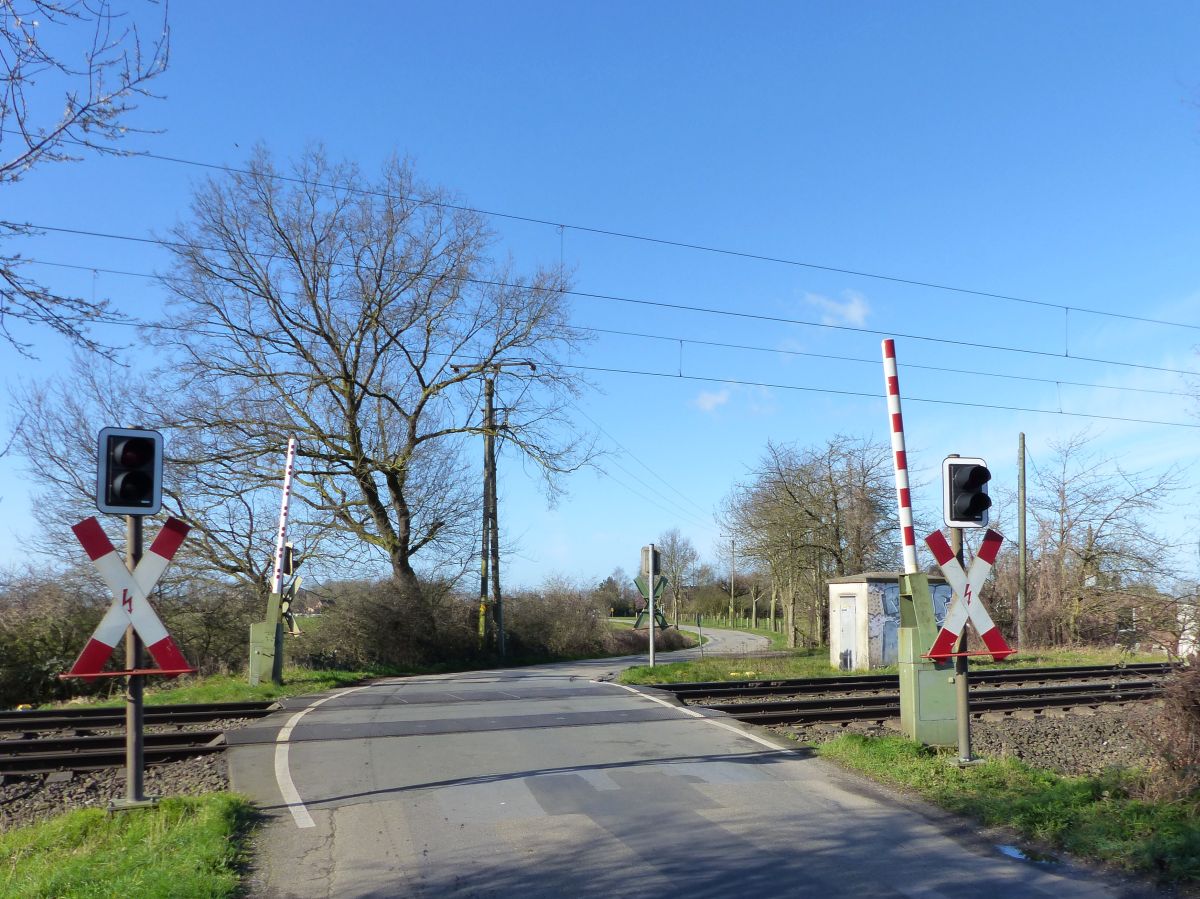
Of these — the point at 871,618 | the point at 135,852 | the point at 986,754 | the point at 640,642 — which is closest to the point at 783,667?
the point at 871,618

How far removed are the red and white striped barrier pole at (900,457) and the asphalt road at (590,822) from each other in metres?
2.27

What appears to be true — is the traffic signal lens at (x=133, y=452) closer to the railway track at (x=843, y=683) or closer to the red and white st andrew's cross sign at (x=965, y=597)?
the red and white st andrew's cross sign at (x=965, y=597)

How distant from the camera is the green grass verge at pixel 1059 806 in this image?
A: 20.1 feet

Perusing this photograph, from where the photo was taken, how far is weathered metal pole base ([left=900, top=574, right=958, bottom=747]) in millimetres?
9375

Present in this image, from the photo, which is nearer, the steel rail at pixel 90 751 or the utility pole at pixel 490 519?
the steel rail at pixel 90 751

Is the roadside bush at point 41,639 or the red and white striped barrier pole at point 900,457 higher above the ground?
the red and white striped barrier pole at point 900,457

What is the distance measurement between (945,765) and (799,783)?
1390 mm

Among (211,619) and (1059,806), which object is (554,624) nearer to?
(211,619)

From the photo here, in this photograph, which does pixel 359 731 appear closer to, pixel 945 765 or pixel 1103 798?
pixel 945 765

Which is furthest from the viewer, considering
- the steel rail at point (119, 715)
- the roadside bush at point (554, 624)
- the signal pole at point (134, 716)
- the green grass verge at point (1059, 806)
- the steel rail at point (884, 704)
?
the roadside bush at point (554, 624)

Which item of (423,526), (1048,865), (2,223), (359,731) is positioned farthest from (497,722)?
(423,526)

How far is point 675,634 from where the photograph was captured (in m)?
53.6

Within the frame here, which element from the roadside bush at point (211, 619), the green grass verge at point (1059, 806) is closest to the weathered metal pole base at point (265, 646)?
the roadside bush at point (211, 619)

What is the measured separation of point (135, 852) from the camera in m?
6.21
